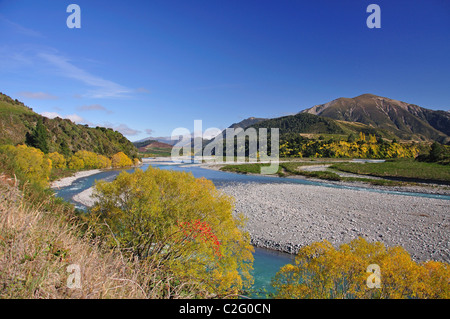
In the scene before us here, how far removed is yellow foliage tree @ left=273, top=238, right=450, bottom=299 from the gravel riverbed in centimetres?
884

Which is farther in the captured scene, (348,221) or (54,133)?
(54,133)

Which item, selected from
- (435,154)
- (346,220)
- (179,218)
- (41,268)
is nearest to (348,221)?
(346,220)

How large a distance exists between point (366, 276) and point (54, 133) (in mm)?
108121

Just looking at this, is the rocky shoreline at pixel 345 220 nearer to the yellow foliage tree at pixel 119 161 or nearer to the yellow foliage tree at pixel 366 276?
the yellow foliage tree at pixel 366 276

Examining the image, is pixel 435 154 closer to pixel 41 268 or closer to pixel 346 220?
pixel 346 220

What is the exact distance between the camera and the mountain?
7444cm

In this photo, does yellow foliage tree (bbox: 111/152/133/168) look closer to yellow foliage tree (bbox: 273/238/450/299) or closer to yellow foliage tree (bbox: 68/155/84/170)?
yellow foliage tree (bbox: 68/155/84/170)

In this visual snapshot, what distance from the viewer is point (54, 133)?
88438 mm

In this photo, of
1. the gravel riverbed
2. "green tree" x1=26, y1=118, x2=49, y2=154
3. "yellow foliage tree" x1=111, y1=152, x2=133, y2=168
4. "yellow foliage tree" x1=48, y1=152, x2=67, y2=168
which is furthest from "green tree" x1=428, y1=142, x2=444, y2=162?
"green tree" x1=26, y1=118, x2=49, y2=154

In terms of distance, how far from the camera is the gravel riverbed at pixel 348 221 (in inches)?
695

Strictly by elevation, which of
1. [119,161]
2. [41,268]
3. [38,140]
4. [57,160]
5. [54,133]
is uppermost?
[54,133]

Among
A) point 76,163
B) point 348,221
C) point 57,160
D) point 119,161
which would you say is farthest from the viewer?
point 119,161

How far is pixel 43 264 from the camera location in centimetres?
324

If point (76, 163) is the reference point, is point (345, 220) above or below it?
below
